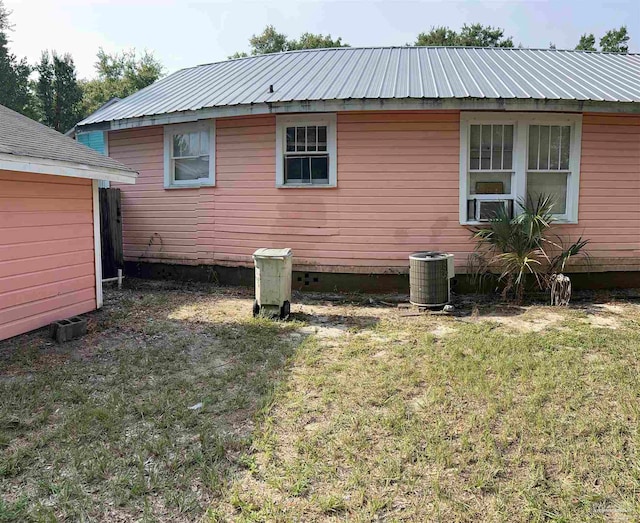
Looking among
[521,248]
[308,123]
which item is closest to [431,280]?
[521,248]

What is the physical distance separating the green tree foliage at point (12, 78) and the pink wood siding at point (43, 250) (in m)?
25.0

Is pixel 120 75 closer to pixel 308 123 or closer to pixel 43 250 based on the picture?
pixel 308 123

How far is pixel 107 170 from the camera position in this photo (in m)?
5.88

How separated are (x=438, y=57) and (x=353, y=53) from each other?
1.88 metres

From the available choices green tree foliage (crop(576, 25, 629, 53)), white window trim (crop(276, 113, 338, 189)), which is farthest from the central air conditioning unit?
green tree foliage (crop(576, 25, 629, 53))

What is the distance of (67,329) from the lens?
16.5ft

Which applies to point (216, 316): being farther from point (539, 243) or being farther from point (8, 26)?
point (8, 26)

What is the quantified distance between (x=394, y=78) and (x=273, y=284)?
14.7 ft

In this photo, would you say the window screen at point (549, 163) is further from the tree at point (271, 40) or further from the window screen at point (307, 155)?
the tree at point (271, 40)

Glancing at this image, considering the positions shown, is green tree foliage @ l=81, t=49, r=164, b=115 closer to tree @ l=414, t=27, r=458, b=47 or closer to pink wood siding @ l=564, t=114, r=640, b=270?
tree @ l=414, t=27, r=458, b=47

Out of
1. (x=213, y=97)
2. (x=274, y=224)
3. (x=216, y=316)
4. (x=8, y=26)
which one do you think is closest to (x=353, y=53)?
(x=213, y=97)

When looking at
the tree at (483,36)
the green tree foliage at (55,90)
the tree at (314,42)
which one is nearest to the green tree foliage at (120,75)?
the green tree foliage at (55,90)

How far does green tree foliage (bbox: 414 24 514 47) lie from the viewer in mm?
32938

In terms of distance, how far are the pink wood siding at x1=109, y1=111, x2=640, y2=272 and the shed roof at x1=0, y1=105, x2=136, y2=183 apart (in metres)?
2.26
